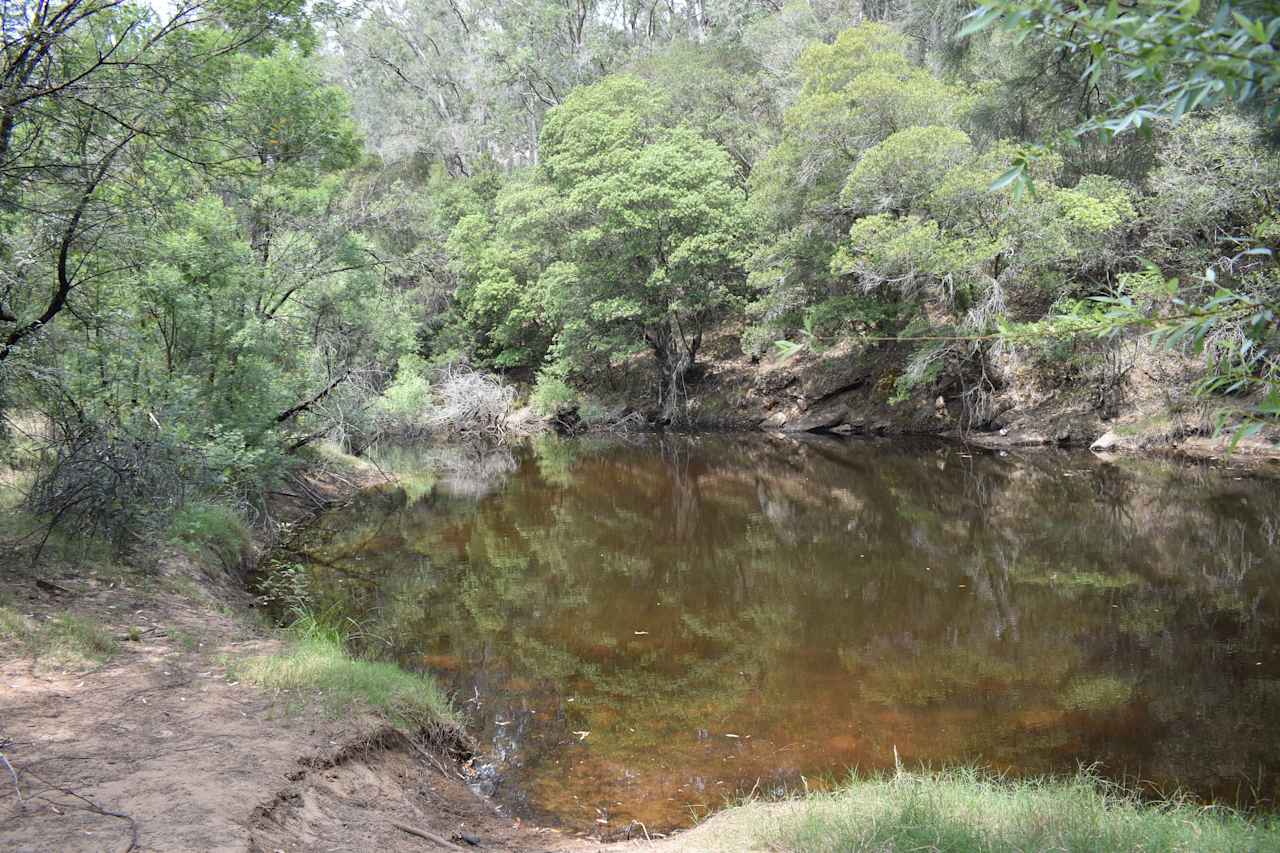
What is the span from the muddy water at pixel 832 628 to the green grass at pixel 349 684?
610 millimetres

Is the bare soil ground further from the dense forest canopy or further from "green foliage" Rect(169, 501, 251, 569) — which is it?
the dense forest canopy

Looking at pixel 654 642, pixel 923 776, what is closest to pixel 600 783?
pixel 923 776

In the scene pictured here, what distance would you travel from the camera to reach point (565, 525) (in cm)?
1484

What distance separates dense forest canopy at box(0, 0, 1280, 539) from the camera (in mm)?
5668

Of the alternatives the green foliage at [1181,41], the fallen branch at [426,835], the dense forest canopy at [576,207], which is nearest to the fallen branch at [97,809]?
the fallen branch at [426,835]

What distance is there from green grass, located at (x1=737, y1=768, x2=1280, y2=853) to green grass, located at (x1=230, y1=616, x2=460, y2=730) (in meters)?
2.60

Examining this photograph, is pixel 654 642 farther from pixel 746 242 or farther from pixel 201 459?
pixel 746 242

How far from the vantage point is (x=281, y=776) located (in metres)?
4.52

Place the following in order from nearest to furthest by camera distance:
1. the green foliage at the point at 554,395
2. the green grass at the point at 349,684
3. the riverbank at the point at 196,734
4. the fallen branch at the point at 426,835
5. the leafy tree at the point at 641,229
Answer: the riverbank at the point at 196,734 → the fallen branch at the point at 426,835 → the green grass at the point at 349,684 → the leafy tree at the point at 641,229 → the green foliage at the point at 554,395

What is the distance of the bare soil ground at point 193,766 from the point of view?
3.77 m

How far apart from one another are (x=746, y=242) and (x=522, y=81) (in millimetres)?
21050

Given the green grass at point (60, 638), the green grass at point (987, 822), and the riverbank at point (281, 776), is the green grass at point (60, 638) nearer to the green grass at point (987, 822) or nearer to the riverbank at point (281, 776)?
the riverbank at point (281, 776)

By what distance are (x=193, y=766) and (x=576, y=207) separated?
85.7ft

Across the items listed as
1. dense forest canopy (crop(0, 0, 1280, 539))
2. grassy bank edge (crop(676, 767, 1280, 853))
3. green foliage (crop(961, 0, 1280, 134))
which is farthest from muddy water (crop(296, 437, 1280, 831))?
green foliage (crop(961, 0, 1280, 134))
